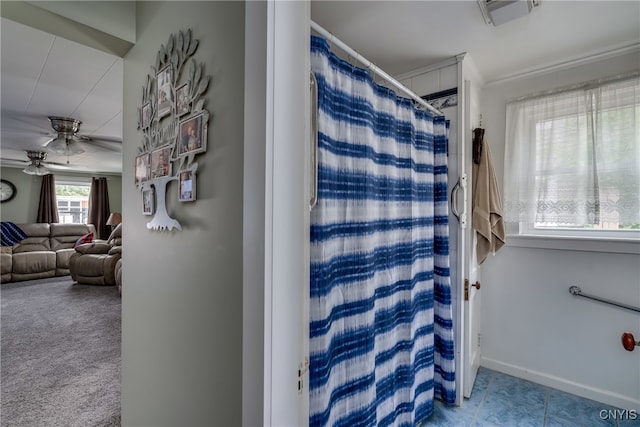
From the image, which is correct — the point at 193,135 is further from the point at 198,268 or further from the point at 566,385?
the point at 566,385

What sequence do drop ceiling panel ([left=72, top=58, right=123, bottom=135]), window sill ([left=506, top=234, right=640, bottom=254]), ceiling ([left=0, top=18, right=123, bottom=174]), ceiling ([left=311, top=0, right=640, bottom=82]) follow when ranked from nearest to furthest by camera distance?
1. ceiling ([left=311, top=0, right=640, bottom=82])
2. ceiling ([left=0, top=18, right=123, bottom=174])
3. window sill ([left=506, top=234, right=640, bottom=254])
4. drop ceiling panel ([left=72, top=58, right=123, bottom=135])

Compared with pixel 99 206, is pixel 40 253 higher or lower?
lower

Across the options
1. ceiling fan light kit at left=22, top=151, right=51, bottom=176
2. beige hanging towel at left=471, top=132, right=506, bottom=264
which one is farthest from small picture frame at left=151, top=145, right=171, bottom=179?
ceiling fan light kit at left=22, top=151, right=51, bottom=176

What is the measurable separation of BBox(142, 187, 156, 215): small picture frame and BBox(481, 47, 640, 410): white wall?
88.6 inches

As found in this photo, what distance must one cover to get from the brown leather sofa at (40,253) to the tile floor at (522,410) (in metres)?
6.58

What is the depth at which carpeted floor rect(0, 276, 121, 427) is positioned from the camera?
1806mm

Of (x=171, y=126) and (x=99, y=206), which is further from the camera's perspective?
(x=99, y=206)

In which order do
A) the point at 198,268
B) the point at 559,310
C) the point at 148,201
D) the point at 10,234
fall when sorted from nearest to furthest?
the point at 198,268 < the point at 148,201 < the point at 559,310 < the point at 10,234

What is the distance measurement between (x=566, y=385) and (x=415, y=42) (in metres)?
2.39

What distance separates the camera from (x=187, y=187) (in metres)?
0.88

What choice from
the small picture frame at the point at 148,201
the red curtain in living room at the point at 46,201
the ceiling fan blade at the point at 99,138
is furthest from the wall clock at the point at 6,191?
the small picture frame at the point at 148,201

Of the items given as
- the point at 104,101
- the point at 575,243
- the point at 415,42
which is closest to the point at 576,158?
the point at 575,243

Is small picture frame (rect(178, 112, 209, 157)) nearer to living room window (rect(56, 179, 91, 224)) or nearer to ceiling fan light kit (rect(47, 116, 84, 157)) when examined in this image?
ceiling fan light kit (rect(47, 116, 84, 157))

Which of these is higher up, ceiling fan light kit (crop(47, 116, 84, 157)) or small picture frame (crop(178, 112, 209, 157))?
ceiling fan light kit (crop(47, 116, 84, 157))
